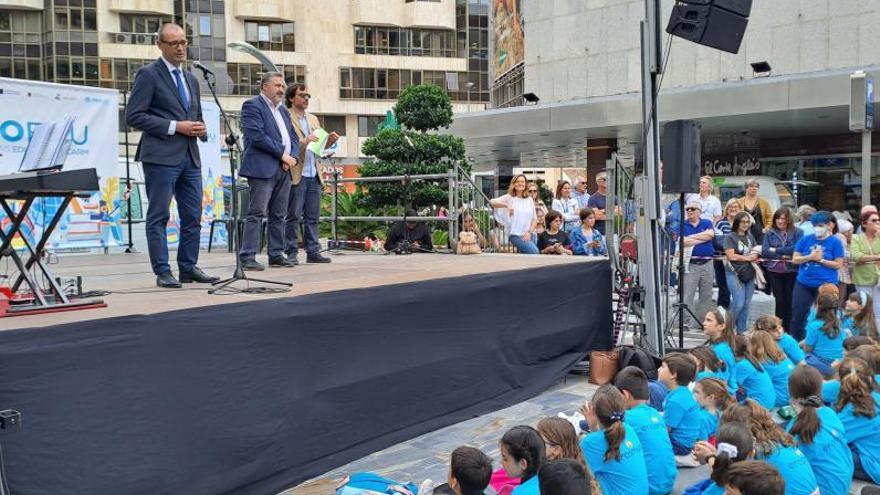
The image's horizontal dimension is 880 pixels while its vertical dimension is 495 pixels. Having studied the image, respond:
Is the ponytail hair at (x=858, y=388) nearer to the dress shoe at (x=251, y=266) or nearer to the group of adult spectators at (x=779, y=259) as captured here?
the group of adult spectators at (x=779, y=259)

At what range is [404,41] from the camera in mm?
49062

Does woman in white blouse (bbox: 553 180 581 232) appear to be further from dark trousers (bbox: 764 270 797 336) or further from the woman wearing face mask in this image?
the woman wearing face mask

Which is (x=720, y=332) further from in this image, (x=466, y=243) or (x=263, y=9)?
(x=263, y=9)

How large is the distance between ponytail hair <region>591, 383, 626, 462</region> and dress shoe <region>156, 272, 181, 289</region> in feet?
9.75

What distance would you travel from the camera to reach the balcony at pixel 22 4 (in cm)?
4097

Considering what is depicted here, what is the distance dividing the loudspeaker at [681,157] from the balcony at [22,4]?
137 ft

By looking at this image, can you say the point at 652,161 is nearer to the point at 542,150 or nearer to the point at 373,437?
the point at 373,437

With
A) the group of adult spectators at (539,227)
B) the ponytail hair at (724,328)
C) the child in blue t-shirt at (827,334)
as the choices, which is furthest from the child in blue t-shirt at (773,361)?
the group of adult spectators at (539,227)

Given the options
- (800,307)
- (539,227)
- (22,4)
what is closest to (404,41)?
(22,4)

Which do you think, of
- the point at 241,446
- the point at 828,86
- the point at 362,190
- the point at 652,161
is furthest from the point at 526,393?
the point at 828,86

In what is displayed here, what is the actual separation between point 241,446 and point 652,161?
530 centimetres

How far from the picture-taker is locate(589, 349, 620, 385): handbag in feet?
26.8

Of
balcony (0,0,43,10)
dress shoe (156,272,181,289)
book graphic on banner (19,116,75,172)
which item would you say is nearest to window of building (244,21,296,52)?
balcony (0,0,43,10)

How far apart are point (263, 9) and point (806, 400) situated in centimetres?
4473
